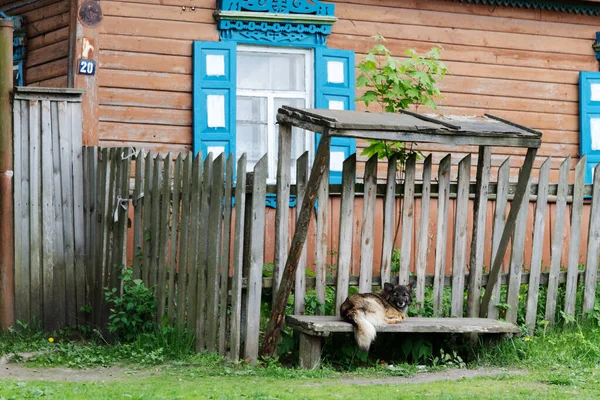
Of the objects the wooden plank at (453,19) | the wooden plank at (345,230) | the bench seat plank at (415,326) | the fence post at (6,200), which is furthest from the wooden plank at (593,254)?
the fence post at (6,200)

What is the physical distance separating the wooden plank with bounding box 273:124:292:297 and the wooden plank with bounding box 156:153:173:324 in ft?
3.18

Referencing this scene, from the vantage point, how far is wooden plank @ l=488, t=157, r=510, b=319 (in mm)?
8695

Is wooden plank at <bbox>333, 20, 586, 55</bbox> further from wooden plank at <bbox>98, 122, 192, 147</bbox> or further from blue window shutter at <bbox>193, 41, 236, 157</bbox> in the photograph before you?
wooden plank at <bbox>98, 122, 192, 147</bbox>

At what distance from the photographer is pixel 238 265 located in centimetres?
785

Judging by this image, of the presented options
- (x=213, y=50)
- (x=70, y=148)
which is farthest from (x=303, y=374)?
(x=213, y=50)

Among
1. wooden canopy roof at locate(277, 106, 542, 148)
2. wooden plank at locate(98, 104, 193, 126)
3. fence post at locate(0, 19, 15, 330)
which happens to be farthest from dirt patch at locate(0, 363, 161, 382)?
wooden plank at locate(98, 104, 193, 126)

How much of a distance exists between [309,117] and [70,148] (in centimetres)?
290

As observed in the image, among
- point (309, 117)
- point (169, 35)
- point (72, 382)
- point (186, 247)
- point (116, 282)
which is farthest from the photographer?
point (169, 35)

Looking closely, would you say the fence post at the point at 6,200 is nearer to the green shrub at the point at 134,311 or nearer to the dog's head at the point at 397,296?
the green shrub at the point at 134,311

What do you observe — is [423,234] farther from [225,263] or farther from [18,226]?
[18,226]

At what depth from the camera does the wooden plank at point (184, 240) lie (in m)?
8.20

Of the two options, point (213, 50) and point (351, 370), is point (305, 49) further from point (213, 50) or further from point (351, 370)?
point (351, 370)

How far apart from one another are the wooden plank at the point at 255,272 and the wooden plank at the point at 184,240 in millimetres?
629

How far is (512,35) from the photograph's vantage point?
12.8 m
